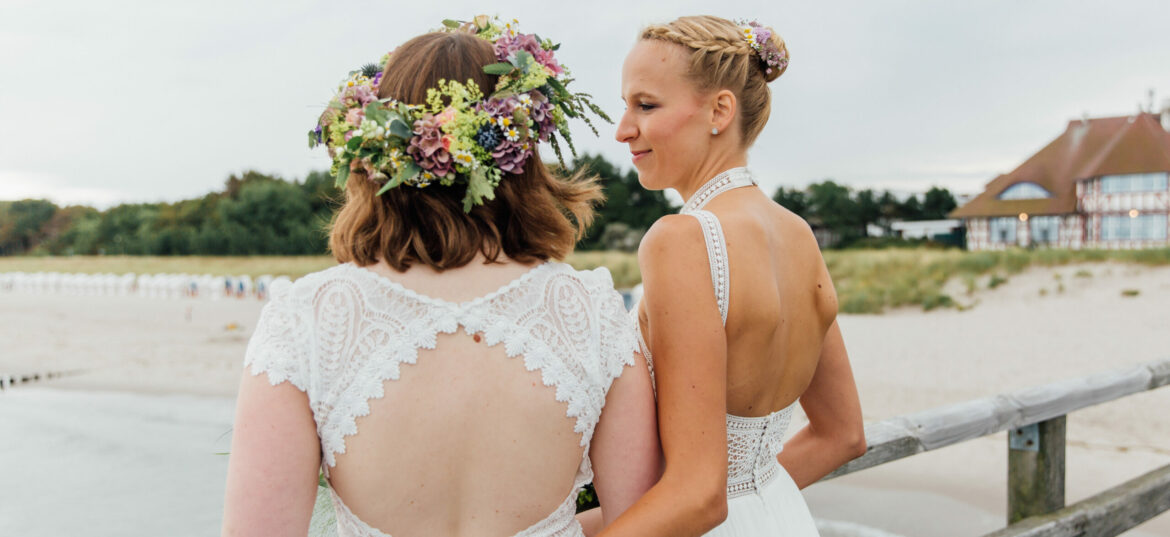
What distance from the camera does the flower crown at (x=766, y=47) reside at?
173 centimetres

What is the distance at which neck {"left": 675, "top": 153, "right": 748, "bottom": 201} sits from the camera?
178cm

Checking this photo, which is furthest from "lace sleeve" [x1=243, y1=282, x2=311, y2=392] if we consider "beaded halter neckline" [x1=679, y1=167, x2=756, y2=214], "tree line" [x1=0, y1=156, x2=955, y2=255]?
"tree line" [x1=0, y1=156, x2=955, y2=255]

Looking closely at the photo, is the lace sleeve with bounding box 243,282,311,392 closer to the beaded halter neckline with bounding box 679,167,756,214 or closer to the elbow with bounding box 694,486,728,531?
the elbow with bounding box 694,486,728,531

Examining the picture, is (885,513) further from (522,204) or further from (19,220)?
(19,220)

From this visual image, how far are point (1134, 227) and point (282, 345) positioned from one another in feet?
145

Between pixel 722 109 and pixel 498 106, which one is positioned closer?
pixel 498 106

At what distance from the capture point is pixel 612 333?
1.39 metres

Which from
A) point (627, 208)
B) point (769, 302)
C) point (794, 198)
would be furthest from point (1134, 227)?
point (769, 302)

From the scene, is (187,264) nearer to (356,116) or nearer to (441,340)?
(356,116)

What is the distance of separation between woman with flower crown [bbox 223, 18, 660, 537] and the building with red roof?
40062 mm

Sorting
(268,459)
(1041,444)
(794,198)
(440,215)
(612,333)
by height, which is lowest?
(1041,444)

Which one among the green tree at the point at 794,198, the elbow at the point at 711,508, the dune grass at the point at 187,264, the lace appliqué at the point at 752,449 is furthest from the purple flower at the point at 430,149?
the green tree at the point at 794,198

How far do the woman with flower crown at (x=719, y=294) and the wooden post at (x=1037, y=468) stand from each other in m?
2.14

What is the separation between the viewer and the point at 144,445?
37.6 ft
